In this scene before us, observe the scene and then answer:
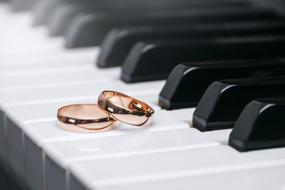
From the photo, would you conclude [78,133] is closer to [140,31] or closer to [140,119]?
[140,119]

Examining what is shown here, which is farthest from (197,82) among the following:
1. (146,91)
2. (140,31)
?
(140,31)

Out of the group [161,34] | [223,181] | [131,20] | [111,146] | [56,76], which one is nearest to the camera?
[223,181]

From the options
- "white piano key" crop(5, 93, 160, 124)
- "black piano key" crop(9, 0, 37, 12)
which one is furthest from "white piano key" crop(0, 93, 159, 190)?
"black piano key" crop(9, 0, 37, 12)

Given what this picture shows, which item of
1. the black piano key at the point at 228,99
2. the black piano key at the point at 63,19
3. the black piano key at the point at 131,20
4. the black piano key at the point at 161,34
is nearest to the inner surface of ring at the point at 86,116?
the black piano key at the point at 228,99

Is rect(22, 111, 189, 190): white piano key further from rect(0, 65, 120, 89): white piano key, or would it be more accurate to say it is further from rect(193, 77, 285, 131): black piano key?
rect(0, 65, 120, 89): white piano key

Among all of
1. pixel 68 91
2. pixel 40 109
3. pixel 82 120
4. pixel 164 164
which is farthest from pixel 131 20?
pixel 164 164

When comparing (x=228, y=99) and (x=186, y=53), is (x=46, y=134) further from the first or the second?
(x=186, y=53)

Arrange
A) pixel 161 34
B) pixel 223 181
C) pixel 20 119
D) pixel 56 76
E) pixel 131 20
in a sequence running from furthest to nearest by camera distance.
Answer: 1. pixel 131 20
2. pixel 161 34
3. pixel 56 76
4. pixel 20 119
5. pixel 223 181
